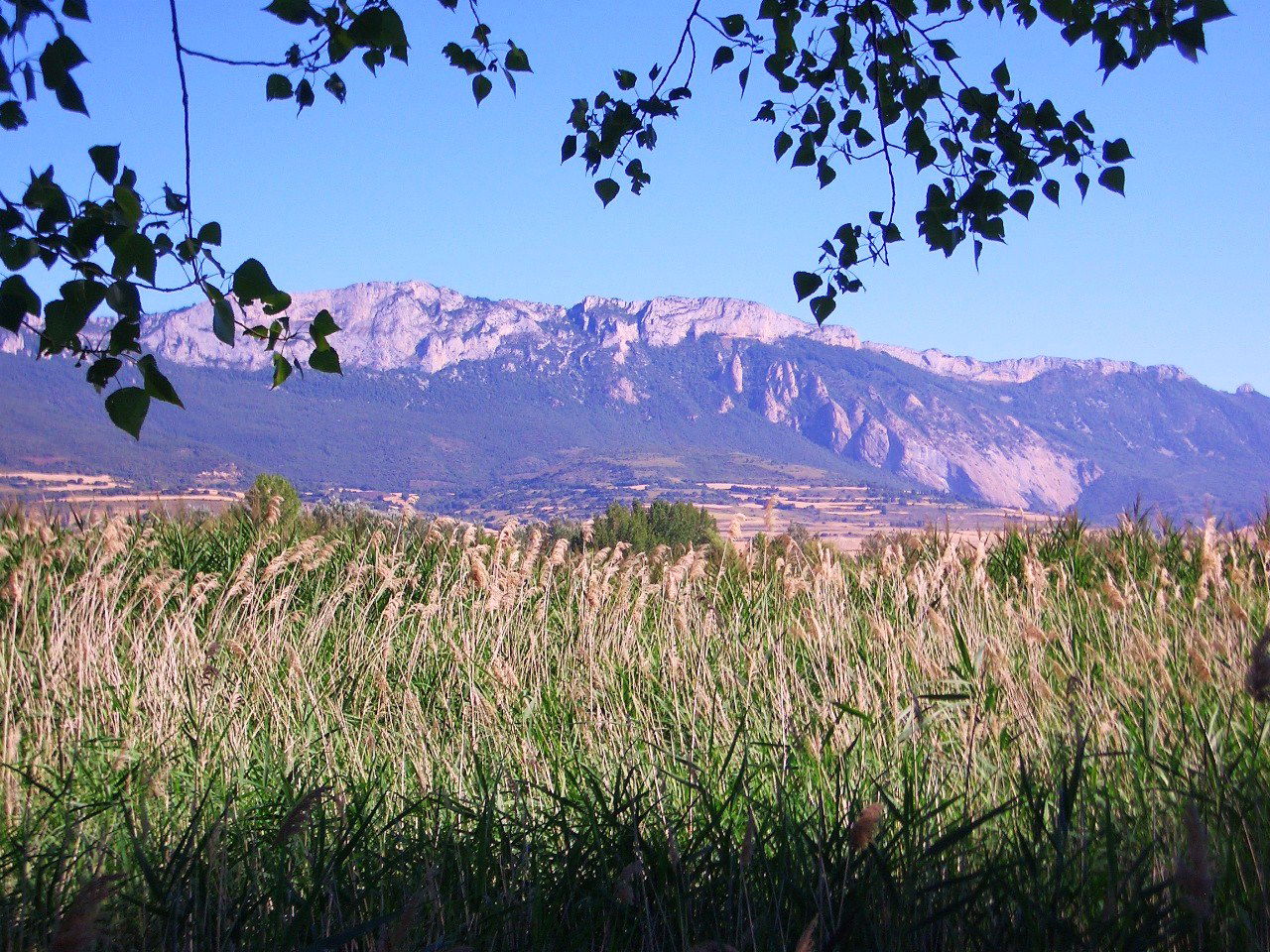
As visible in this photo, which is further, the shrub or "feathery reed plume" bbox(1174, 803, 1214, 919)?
the shrub

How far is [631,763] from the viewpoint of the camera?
3174mm

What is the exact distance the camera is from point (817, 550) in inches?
251

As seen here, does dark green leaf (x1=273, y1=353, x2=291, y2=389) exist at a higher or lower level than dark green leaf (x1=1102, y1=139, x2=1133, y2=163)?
lower

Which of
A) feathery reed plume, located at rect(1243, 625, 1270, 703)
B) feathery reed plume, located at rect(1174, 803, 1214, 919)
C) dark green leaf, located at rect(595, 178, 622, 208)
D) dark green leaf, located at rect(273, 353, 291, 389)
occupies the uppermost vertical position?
dark green leaf, located at rect(595, 178, 622, 208)

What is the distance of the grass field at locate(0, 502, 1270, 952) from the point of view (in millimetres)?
2223

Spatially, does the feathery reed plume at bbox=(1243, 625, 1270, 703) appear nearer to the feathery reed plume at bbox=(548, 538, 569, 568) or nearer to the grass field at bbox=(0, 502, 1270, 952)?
the grass field at bbox=(0, 502, 1270, 952)

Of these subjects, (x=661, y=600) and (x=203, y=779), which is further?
(x=661, y=600)

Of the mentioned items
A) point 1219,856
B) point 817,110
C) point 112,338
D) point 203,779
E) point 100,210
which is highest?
point 817,110

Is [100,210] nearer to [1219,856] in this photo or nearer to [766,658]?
[1219,856]

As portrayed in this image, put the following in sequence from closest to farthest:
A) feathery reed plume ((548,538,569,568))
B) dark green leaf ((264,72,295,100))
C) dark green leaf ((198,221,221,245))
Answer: dark green leaf ((198,221,221,245)) < dark green leaf ((264,72,295,100)) < feathery reed plume ((548,538,569,568))

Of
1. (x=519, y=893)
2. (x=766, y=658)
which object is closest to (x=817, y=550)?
(x=766, y=658)

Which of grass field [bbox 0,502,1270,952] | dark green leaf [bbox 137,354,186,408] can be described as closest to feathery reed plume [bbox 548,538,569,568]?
grass field [bbox 0,502,1270,952]

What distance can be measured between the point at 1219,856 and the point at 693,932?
1.13 meters

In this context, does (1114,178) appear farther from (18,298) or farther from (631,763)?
(18,298)
